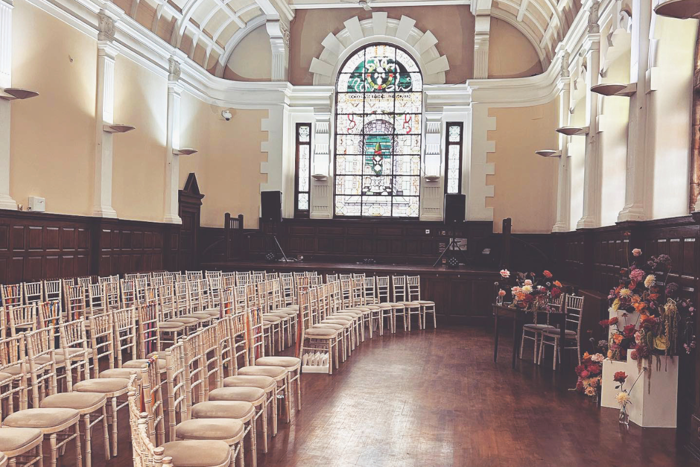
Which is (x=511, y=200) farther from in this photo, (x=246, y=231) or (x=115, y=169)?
(x=115, y=169)

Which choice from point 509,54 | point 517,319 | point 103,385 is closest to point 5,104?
point 103,385

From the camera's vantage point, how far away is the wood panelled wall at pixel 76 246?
28.7 feet

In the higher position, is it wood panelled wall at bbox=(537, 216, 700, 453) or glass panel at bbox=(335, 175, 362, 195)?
glass panel at bbox=(335, 175, 362, 195)

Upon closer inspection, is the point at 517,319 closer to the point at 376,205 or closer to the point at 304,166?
the point at 376,205

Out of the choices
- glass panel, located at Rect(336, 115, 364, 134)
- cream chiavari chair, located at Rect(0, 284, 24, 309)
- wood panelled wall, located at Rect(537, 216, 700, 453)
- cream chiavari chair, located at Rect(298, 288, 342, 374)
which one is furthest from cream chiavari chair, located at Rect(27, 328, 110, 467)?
glass panel, located at Rect(336, 115, 364, 134)

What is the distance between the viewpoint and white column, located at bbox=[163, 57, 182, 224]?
13.5m

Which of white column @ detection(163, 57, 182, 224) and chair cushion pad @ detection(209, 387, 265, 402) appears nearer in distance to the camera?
chair cushion pad @ detection(209, 387, 265, 402)

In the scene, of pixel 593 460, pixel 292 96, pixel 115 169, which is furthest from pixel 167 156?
pixel 593 460

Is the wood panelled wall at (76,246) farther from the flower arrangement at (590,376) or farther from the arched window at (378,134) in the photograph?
the flower arrangement at (590,376)

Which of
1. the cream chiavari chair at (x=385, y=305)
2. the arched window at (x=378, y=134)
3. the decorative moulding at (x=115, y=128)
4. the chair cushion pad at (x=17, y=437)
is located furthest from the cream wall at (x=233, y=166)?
the chair cushion pad at (x=17, y=437)

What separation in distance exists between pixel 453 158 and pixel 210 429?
1315 centimetres

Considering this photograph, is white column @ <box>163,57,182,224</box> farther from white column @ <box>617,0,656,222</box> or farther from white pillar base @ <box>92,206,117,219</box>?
white column @ <box>617,0,656,222</box>

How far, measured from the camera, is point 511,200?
597 inches

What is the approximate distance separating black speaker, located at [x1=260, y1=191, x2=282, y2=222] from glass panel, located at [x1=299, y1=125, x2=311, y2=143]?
1.91m
